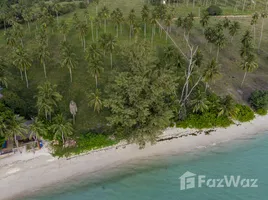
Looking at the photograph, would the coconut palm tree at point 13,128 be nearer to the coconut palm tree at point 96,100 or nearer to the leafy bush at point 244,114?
the coconut palm tree at point 96,100

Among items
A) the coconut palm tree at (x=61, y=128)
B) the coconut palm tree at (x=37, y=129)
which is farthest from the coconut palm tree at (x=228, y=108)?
the coconut palm tree at (x=37, y=129)

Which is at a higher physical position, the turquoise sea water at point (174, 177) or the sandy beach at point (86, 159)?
the sandy beach at point (86, 159)

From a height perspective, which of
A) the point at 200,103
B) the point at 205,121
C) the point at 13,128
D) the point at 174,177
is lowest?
the point at 174,177

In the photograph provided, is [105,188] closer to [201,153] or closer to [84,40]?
[201,153]

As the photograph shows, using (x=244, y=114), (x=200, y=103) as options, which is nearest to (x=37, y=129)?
(x=200, y=103)

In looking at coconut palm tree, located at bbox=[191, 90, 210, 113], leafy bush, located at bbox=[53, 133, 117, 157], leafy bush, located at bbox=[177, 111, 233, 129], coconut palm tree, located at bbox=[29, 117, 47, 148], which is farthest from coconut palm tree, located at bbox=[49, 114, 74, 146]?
coconut palm tree, located at bbox=[191, 90, 210, 113]

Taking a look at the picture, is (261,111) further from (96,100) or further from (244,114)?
(96,100)

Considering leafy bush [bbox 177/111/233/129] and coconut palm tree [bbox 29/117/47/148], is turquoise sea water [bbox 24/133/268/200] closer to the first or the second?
leafy bush [bbox 177/111/233/129]
